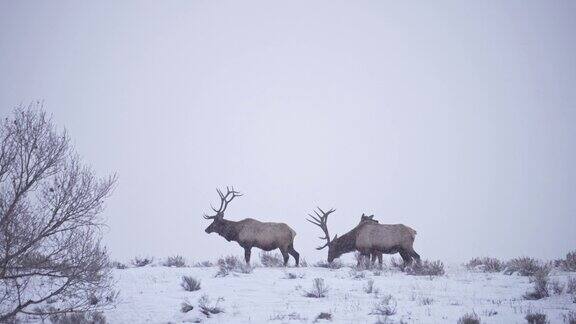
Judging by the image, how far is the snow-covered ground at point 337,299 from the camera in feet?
25.7

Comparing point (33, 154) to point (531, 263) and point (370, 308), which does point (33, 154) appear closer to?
point (370, 308)

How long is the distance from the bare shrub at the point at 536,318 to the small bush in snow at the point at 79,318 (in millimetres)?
7364

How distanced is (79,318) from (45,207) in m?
2.03

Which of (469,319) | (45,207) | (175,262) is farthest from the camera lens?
(175,262)

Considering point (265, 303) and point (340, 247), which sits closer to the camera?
point (265, 303)

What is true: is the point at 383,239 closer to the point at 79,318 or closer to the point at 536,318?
the point at 536,318

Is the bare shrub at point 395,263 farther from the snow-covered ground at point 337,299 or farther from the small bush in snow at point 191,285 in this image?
the small bush in snow at point 191,285

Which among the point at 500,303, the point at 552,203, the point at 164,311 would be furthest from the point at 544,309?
the point at 552,203

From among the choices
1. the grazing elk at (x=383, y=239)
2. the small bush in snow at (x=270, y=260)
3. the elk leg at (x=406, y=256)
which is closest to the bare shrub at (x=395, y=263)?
the elk leg at (x=406, y=256)

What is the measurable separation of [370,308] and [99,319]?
16.5ft

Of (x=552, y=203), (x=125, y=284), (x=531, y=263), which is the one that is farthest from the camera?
(x=552, y=203)

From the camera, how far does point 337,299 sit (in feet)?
30.4

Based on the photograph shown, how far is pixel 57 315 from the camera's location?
25.7ft

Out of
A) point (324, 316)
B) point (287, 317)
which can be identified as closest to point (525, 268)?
point (324, 316)
